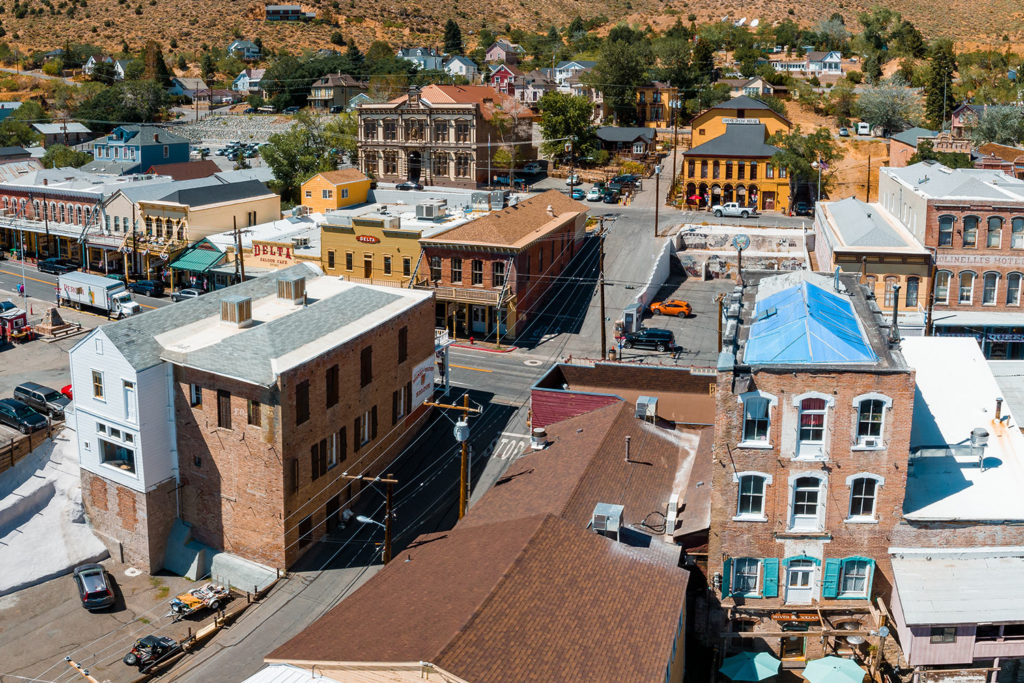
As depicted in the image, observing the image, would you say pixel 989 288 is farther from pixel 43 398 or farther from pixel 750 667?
pixel 43 398

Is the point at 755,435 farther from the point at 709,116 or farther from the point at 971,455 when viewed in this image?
Result: the point at 709,116

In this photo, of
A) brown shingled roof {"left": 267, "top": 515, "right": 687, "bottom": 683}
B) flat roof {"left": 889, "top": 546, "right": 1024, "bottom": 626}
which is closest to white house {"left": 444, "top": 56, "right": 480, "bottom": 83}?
flat roof {"left": 889, "top": 546, "right": 1024, "bottom": 626}

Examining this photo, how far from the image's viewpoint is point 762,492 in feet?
102

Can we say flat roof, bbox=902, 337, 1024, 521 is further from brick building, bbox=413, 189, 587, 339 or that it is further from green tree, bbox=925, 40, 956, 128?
green tree, bbox=925, 40, 956, 128

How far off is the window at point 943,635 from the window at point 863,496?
3.73 metres

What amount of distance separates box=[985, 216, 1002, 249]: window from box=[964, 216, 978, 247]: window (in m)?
0.69

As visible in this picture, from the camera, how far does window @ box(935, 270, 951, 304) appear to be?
58750mm

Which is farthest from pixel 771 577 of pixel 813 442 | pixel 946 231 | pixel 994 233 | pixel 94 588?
pixel 994 233

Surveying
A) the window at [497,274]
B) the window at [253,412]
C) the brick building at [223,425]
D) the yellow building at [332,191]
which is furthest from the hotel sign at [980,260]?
the yellow building at [332,191]

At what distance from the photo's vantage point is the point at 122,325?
38656 mm

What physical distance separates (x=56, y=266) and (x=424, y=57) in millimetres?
95464

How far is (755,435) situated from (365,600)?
12771 millimetres

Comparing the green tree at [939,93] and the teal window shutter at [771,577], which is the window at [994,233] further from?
the green tree at [939,93]

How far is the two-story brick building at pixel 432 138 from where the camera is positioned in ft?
314
